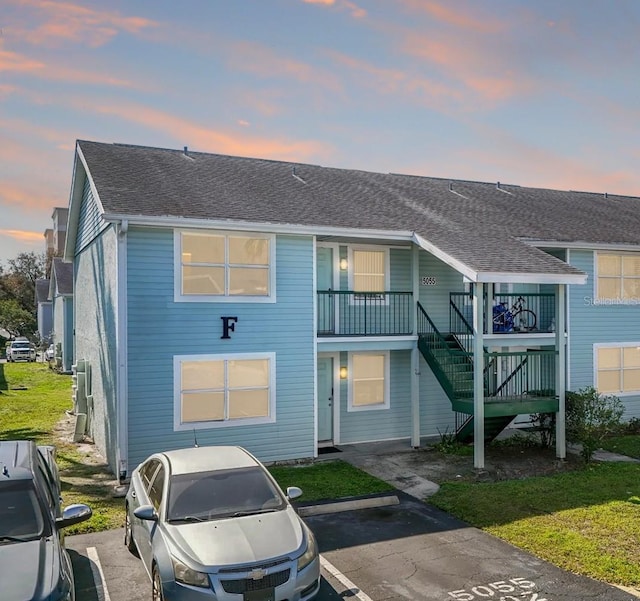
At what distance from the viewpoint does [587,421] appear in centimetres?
1399

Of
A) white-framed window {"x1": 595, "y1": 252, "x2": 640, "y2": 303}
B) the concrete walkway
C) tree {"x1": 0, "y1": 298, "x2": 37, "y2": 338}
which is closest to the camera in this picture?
the concrete walkway

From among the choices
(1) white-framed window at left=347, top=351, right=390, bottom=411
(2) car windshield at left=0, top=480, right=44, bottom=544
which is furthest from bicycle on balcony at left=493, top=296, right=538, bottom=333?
(2) car windshield at left=0, top=480, right=44, bottom=544

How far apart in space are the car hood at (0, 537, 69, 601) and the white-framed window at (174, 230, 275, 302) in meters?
7.53

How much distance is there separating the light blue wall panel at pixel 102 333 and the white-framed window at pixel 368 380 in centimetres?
623

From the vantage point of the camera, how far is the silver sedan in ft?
19.9

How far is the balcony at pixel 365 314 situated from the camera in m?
15.4

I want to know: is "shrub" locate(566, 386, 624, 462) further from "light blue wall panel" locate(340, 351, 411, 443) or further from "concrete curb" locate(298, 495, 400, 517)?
"concrete curb" locate(298, 495, 400, 517)

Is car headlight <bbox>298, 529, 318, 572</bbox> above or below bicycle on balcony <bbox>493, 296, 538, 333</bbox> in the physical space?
below

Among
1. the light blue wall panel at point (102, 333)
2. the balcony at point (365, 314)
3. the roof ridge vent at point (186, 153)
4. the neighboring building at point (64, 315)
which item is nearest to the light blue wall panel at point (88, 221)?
the light blue wall panel at point (102, 333)

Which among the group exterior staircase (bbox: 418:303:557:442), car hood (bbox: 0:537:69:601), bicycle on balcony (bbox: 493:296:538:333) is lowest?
car hood (bbox: 0:537:69:601)

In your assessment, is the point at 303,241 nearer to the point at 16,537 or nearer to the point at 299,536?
the point at 299,536

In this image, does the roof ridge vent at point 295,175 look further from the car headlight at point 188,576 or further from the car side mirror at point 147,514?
the car headlight at point 188,576

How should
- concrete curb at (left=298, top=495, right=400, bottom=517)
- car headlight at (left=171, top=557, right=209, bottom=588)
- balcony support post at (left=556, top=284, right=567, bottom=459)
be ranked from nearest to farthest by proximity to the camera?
car headlight at (left=171, top=557, right=209, bottom=588)
concrete curb at (left=298, top=495, right=400, bottom=517)
balcony support post at (left=556, top=284, right=567, bottom=459)

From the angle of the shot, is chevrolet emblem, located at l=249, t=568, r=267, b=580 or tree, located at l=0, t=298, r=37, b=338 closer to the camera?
chevrolet emblem, located at l=249, t=568, r=267, b=580
